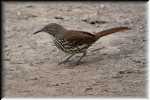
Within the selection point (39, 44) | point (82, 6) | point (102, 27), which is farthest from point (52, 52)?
point (82, 6)

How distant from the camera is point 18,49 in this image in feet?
25.0

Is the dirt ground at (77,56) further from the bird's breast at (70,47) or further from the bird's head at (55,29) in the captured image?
the bird's head at (55,29)

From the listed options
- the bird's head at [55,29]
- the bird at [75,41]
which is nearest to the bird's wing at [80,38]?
the bird at [75,41]

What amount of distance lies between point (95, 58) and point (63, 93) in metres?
1.25

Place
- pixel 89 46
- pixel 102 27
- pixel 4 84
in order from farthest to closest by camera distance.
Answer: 1. pixel 102 27
2. pixel 89 46
3. pixel 4 84

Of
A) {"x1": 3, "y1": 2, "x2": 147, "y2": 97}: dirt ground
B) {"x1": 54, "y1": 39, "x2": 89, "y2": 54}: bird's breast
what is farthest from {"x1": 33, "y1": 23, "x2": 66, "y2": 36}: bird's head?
{"x1": 3, "y1": 2, "x2": 147, "y2": 97}: dirt ground

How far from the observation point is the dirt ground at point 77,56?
6.39 metres

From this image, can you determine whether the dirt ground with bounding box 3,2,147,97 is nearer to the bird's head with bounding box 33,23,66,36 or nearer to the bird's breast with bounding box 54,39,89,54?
the bird's breast with bounding box 54,39,89,54

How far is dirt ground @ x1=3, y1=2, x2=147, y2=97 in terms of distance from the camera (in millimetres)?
6395

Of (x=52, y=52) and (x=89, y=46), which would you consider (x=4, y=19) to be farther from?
(x=89, y=46)

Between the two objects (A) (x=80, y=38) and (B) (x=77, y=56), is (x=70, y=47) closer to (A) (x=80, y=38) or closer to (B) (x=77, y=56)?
(A) (x=80, y=38)

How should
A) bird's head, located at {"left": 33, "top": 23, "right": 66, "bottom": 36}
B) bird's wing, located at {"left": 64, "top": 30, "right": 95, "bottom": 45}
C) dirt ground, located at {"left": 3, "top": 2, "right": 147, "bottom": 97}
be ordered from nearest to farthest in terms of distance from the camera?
dirt ground, located at {"left": 3, "top": 2, "right": 147, "bottom": 97} < bird's wing, located at {"left": 64, "top": 30, "right": 95, "bottom": 45} < bird's head, located at {"left": 33, "top": 23, "right": 66, "bottom": 36}

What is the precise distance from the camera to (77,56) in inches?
295

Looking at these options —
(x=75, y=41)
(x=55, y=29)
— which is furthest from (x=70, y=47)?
(x=55, y=29)
